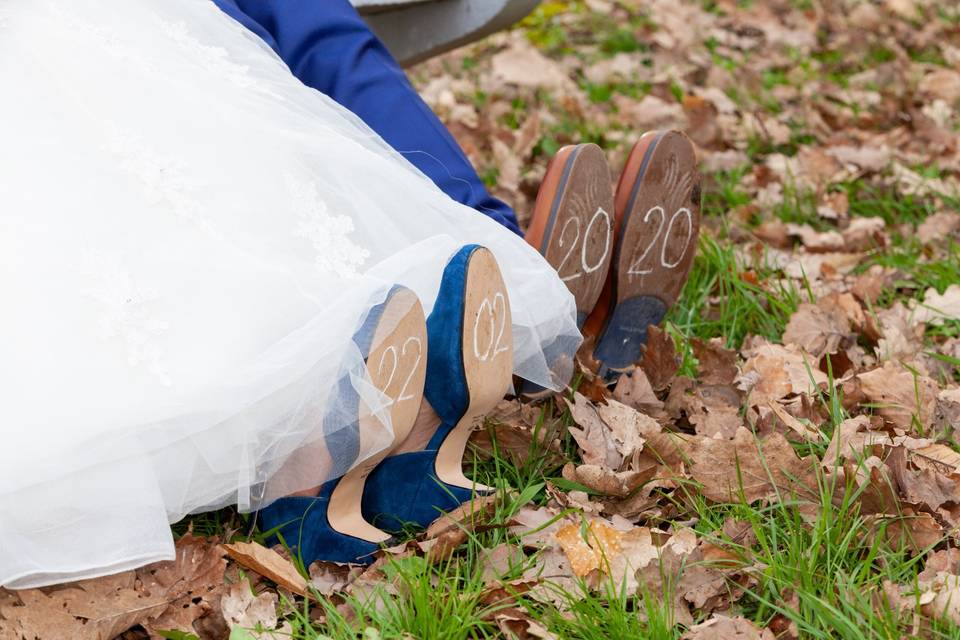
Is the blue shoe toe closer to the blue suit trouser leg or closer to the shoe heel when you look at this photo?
the shoe heel

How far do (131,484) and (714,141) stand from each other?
99.2 inches

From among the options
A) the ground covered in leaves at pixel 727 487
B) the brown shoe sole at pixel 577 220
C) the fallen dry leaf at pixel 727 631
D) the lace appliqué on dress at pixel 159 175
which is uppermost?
the lace appliqué on dress at pixel 159 175

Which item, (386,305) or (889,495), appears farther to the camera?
(889,495)

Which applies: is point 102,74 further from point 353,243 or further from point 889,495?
point 889,495

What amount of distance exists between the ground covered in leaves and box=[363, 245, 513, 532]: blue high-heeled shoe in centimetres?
5

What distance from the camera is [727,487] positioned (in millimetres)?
1597

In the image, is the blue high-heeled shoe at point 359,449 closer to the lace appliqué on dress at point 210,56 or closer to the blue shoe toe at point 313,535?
the blue shoe toe at point 313,535

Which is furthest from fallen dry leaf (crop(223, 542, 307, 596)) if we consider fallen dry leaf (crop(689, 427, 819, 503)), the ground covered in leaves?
fallen dry leaf (crop(689, 427, 819, 503))

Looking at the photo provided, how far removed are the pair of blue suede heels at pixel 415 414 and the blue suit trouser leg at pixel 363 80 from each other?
398 millimetres

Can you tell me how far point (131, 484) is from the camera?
1.29 meters

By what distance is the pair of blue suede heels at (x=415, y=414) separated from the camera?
1.39m

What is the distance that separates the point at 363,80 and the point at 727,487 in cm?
90

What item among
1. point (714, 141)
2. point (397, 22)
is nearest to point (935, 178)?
point (714, 141)

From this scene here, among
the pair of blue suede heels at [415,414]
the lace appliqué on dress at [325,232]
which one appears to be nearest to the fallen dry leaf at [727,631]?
the pair of blue suede heels at [415,414]
